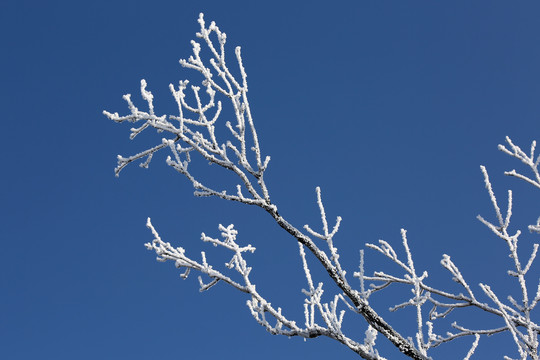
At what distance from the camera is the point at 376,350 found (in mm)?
4203

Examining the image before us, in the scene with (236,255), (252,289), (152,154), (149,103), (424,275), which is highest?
(149,103)

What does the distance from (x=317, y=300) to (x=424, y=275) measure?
4.07 feet

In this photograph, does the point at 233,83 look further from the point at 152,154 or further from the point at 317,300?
the point at 317,300

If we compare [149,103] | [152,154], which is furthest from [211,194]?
[149,103]

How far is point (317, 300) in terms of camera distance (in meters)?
4.16

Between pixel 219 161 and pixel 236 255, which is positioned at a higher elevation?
pixel 219 161

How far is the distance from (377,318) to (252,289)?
1.06m

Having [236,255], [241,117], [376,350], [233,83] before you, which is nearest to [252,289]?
[236,255]

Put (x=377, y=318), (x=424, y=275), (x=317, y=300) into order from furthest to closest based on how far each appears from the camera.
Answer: (x=424, y=275)
(x=317, y=300)
(x=377, y=318)

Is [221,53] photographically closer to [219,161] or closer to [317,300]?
[219,161]

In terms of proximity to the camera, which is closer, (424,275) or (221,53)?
(221,53)

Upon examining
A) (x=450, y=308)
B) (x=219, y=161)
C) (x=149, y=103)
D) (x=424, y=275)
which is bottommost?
(x=450, y=308)

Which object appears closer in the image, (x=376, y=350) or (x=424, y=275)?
(x=376, y=350)

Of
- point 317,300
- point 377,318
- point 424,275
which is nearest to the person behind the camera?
point 377,318
